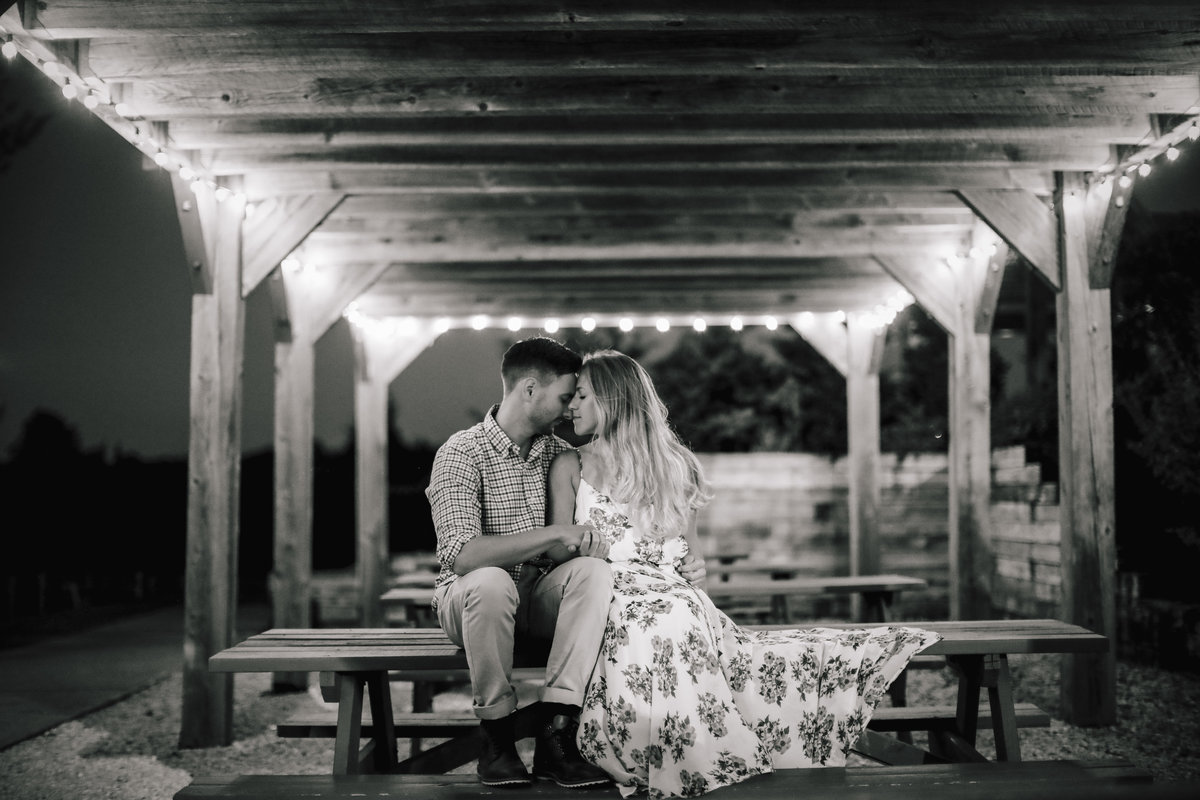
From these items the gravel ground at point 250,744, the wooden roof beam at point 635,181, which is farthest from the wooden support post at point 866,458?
the wooden roof beam at point 635,181

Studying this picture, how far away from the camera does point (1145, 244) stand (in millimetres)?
8781

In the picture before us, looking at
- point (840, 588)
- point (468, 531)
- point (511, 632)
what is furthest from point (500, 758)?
point (840, 588)

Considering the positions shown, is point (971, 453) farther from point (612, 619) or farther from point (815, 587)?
point (612, 619)

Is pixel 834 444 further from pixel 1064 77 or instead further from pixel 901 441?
pixel 1064 77

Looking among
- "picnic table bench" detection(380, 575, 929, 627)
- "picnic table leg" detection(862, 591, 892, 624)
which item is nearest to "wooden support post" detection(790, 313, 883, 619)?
Result: "picnic table bench" detection(380, 575, 929, 627)

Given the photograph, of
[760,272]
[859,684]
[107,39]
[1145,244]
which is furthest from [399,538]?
[859,684]

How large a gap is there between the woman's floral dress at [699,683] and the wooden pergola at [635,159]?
2.10 metres

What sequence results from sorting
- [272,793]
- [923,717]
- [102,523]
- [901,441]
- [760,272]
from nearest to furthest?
1. [272,793]
2. [923,717]
3. [760,272]
4. [901,441]
5. [102,523]

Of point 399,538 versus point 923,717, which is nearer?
point 923,717

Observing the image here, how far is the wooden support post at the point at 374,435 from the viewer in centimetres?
1077

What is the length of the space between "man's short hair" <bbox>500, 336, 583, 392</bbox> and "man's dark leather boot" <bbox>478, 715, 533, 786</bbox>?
1123mm

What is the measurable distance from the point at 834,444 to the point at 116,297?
12804 millimetres

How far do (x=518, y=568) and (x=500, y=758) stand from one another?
0.78 meters

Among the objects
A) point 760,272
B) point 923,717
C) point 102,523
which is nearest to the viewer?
point 923,717
